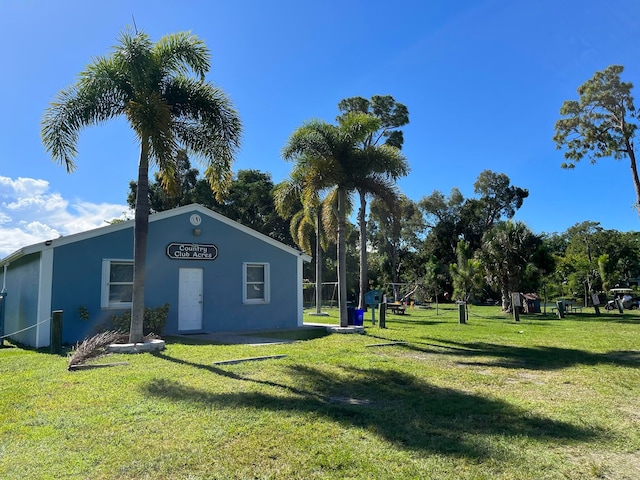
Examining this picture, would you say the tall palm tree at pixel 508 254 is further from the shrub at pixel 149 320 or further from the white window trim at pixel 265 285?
the shrub at pixel 149 320

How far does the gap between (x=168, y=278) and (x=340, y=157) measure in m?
6.37

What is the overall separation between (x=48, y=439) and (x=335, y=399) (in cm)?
328

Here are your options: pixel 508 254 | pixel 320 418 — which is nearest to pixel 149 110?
pixel 320 418

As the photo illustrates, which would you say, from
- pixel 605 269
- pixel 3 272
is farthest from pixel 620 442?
pixel 605 269

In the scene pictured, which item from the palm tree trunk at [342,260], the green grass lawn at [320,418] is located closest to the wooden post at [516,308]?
the palm tree trunk at [342,260]

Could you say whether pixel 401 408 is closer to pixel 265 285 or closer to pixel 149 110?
pixel 149 110

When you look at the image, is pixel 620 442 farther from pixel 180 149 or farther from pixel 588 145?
pixel 588 145

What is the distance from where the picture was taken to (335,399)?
19.6ft

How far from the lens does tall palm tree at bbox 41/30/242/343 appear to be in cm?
931

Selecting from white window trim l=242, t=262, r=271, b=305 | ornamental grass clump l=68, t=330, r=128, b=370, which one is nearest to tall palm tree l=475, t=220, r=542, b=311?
white window trim l=242, t=262, r=271, b=305

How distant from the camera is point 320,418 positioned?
5055mm

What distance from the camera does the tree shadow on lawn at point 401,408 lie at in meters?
4.47

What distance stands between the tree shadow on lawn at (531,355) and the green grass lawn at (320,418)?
0.11 metres

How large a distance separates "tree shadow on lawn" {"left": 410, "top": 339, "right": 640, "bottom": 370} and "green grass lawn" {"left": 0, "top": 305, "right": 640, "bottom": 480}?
0.11 metres
